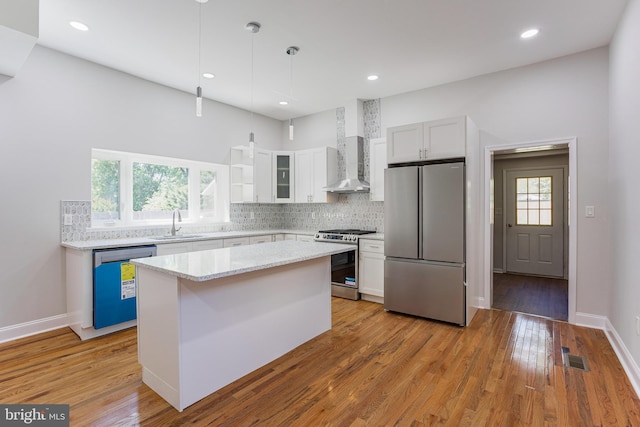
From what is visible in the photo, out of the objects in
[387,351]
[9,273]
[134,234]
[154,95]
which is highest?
[154,95]

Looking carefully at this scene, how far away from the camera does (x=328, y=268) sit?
10.5ft

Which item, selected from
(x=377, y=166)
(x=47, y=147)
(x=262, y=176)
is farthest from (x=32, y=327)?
(x=377, y=166)

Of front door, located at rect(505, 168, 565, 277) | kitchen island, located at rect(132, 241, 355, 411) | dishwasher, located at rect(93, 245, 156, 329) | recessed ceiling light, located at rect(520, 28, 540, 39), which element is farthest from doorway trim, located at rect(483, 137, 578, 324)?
dishwasher, located at rect(93, 245, 156, 329)

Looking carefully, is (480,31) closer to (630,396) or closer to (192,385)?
(630,396)

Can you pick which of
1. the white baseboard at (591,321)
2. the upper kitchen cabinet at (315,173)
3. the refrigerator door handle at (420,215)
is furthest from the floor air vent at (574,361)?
the upper kitchen cabinet at (315,173)

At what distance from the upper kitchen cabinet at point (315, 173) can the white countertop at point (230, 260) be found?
7.05ft

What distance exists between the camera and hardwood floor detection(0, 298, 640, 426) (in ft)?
6.37

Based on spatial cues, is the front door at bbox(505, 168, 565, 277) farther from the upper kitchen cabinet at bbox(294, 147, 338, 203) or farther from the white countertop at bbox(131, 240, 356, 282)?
the white countertop at bbox(131, 240, 356, 282)

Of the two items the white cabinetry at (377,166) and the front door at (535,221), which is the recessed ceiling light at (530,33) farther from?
the front door at (535,221)

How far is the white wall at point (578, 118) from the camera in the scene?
3.27 m

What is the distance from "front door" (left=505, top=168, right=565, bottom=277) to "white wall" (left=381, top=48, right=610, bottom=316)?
2.69 metres

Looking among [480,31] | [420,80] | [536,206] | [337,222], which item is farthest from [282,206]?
[536,206]

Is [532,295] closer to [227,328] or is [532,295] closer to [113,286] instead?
[227,328]

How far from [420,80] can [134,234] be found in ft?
13.4
